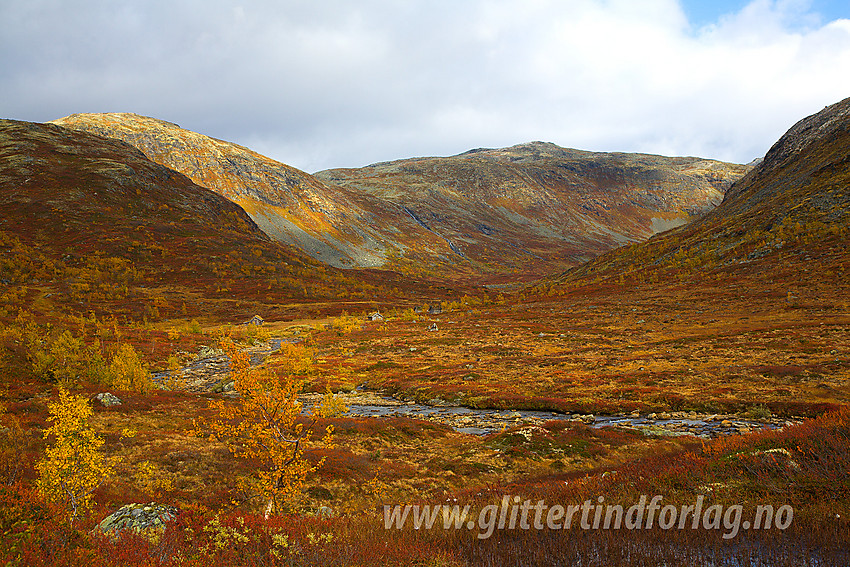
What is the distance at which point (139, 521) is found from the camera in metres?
7.97

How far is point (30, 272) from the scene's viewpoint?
3155 inches

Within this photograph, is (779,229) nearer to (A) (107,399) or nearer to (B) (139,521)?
(B) (139,521)

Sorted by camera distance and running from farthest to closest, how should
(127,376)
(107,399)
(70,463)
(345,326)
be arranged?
1. (345,326)
2. (127,376)
3. (107,399)
4. (70,463)

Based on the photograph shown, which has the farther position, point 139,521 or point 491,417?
point 491,417

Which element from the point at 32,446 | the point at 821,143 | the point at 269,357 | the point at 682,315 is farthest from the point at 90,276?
the point at 821,143

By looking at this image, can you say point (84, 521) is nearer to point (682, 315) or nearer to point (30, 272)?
point (682, 315)

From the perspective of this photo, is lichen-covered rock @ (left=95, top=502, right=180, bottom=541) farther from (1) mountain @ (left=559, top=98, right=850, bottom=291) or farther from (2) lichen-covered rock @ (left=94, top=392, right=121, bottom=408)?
(1) mountain @ (left=559, top=98, right=850, bottom=291)

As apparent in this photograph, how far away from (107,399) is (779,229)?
330 feet

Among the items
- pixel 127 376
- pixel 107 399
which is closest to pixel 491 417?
pixel 107 399

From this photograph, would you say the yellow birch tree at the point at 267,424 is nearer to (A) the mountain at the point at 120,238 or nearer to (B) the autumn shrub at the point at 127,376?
(B) the autumn shrub at the point at 127,376

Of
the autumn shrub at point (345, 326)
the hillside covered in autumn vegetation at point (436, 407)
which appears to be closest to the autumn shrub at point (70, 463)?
the hillside covered in autumn vegetation at point (436, 407)

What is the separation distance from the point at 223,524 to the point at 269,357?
1593 inches

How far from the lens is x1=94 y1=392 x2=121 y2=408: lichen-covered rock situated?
2154cm

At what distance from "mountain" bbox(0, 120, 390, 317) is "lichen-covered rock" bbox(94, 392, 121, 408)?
58971 millimetres
